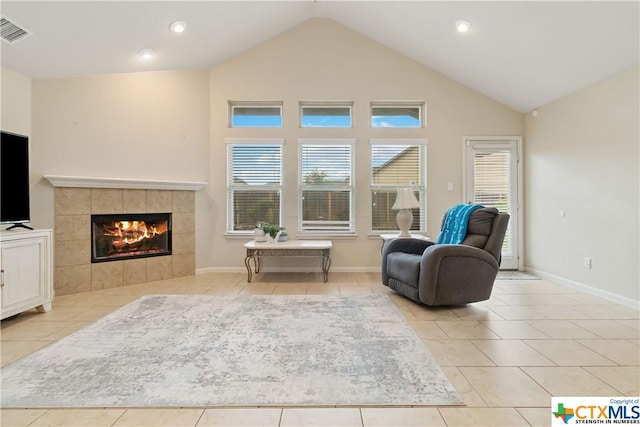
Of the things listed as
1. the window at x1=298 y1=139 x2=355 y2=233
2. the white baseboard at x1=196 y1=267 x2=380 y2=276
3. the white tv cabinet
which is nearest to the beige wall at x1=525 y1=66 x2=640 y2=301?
the white baseboard at x1=196 y1=267 x2=380 y2=276

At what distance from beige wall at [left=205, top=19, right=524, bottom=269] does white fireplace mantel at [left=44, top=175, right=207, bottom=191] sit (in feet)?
1.35

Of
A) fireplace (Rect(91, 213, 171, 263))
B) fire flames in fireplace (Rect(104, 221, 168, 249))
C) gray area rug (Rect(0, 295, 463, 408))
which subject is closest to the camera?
gray area rug (Rect(0, 295, 463, 408))

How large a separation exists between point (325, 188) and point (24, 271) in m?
3.61

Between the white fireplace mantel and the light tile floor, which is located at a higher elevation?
the white fireplace mantel

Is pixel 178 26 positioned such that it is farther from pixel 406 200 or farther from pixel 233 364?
pixel 233 364

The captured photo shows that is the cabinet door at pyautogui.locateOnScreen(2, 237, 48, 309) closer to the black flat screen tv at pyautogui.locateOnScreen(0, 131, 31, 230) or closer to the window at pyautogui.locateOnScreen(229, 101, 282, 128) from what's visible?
the black flat screen tv at pyautogui.locateOnScreen(0, 131, 31, 230)

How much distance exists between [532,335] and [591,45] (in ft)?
9.45

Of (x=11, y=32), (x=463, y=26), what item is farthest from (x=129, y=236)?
(x=463, y=26)

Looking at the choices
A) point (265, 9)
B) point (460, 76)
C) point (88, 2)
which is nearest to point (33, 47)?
point (88, 2)

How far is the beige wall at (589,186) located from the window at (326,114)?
2721 millimetres

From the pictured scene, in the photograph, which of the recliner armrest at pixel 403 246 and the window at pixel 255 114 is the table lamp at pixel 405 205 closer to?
the recliner armrest at pixel 403 246

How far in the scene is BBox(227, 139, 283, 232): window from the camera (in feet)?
16.9

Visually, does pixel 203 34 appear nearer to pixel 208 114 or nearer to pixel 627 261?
pixel 208 114

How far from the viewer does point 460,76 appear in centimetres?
490
